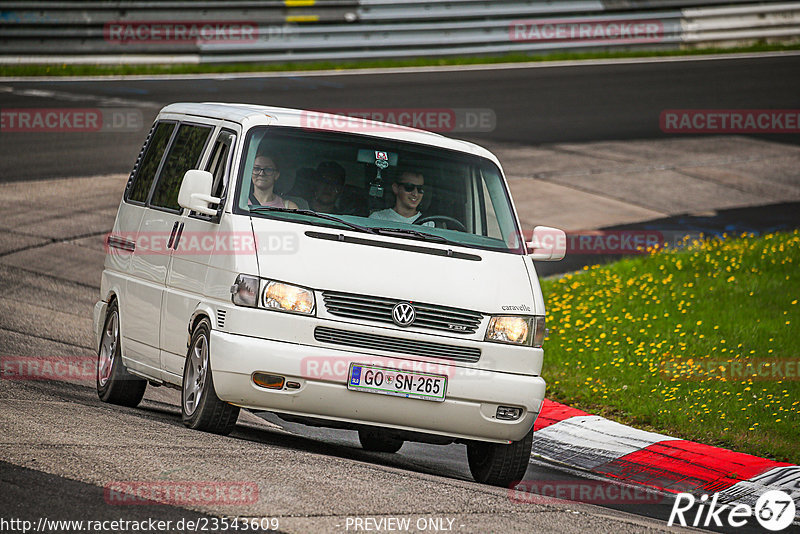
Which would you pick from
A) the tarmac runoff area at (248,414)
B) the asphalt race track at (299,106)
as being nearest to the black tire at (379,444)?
the asphalt race track at (299,106)

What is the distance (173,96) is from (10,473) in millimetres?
18609

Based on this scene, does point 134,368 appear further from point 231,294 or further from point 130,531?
point 130,531

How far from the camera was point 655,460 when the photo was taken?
8812 mm

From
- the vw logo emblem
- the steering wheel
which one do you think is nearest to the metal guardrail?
the steering wheel

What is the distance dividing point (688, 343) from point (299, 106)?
13.1 metres

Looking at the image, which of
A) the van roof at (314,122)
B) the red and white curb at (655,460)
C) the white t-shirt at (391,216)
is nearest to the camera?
the white t-shirt at (391,216)

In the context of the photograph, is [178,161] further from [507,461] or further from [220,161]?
[507,461]

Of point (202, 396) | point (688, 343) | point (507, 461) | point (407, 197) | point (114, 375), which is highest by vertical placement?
point (407, 197)

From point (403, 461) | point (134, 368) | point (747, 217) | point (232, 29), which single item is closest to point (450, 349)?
point (403, 461)

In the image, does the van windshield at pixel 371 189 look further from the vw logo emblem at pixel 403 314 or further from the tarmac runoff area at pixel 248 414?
the tarmac runoff area at pixel 248 414

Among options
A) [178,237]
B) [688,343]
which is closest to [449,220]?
[178,237]

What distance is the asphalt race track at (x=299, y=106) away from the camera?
6.03m

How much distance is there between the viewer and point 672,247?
16750 millimetres

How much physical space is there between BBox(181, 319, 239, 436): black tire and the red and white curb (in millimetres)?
2768
